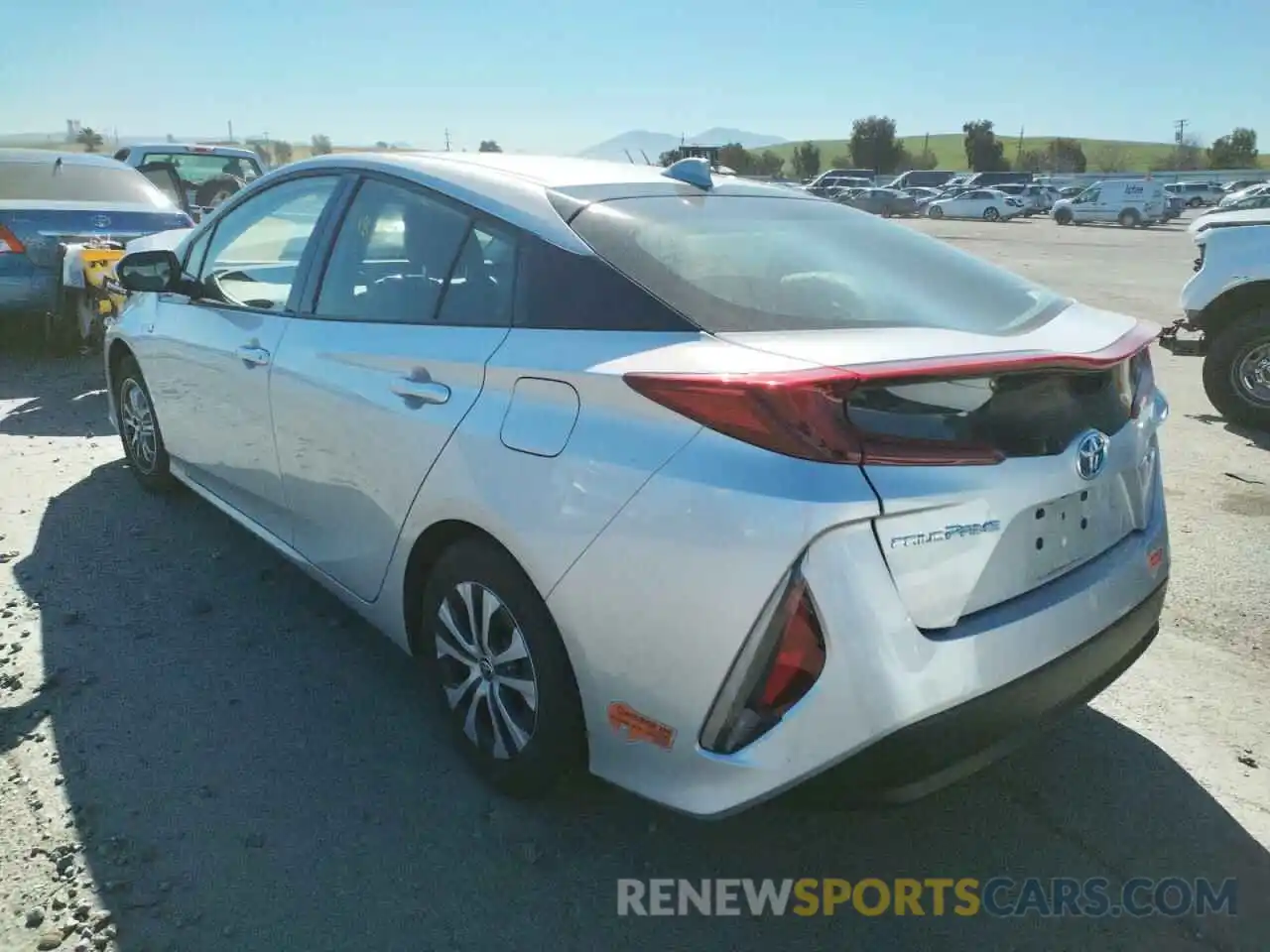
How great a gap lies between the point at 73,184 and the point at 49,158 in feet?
1.77

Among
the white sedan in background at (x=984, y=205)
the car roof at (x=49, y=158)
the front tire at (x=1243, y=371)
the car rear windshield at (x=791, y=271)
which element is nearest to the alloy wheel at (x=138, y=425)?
the car rear windshield at (x=791, y=271)

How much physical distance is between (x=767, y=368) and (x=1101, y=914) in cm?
154

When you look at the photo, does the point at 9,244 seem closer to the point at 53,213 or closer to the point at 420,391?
the point at 53,213

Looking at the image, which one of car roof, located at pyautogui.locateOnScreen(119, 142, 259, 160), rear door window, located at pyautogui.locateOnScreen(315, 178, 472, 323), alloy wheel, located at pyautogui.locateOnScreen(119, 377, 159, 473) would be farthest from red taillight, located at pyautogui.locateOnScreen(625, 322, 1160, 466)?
car roof, located at pyautogui.locateOnScreen(119, 142, 259, 160)

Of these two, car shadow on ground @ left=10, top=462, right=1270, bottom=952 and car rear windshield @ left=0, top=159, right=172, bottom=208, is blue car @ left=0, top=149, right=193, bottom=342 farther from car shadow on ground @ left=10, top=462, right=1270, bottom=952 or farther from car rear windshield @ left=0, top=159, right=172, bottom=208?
car shadow on ground @ left=10, top=462, right=1270, bottom=952

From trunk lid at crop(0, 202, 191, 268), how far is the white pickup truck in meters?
8.15

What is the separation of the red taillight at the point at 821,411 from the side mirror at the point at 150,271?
10.2 ft

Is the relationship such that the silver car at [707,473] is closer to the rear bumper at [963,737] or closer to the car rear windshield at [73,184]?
the rear bumper at [963,737]

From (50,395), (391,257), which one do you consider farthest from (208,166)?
(391,257)

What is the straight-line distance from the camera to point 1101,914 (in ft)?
7.56

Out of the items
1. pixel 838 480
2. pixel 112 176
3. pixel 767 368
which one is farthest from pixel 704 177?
pixel 112 176

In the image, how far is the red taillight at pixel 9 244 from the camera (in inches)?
304

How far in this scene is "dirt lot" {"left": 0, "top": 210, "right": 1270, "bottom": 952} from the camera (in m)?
2.27

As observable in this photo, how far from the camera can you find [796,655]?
192cm
